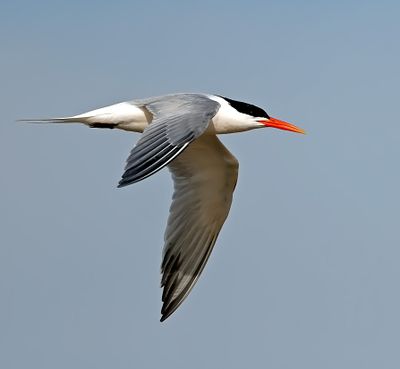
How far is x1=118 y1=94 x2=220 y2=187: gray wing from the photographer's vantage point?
38.1 feet

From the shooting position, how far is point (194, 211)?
1614 cm

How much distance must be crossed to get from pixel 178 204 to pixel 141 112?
2.16 metres

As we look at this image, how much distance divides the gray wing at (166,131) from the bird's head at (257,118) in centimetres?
80

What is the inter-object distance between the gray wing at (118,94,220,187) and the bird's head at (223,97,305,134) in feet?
2.62

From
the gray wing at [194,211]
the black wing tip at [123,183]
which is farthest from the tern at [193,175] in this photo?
the black wing tip at [123,183]

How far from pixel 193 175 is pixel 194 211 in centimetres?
50

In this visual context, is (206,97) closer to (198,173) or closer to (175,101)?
(175,101)

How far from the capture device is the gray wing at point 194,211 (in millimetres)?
15781

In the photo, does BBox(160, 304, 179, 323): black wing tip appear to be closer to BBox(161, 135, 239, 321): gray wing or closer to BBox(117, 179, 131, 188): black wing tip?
BBox(161, 135, 239, 321): gray wing

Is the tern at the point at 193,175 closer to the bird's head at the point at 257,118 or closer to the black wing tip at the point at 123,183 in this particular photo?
the bird's head at the point at 257,118

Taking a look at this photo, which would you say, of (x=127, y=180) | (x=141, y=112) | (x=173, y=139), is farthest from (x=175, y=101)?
(x=127, y=180)

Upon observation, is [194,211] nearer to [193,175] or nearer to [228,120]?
[193,175]

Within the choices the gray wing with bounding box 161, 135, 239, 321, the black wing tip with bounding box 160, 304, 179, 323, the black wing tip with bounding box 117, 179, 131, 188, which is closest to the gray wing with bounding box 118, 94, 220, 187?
the black wing tip with bounding box 117, 179, 131, 188

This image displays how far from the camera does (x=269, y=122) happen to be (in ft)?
49.8
